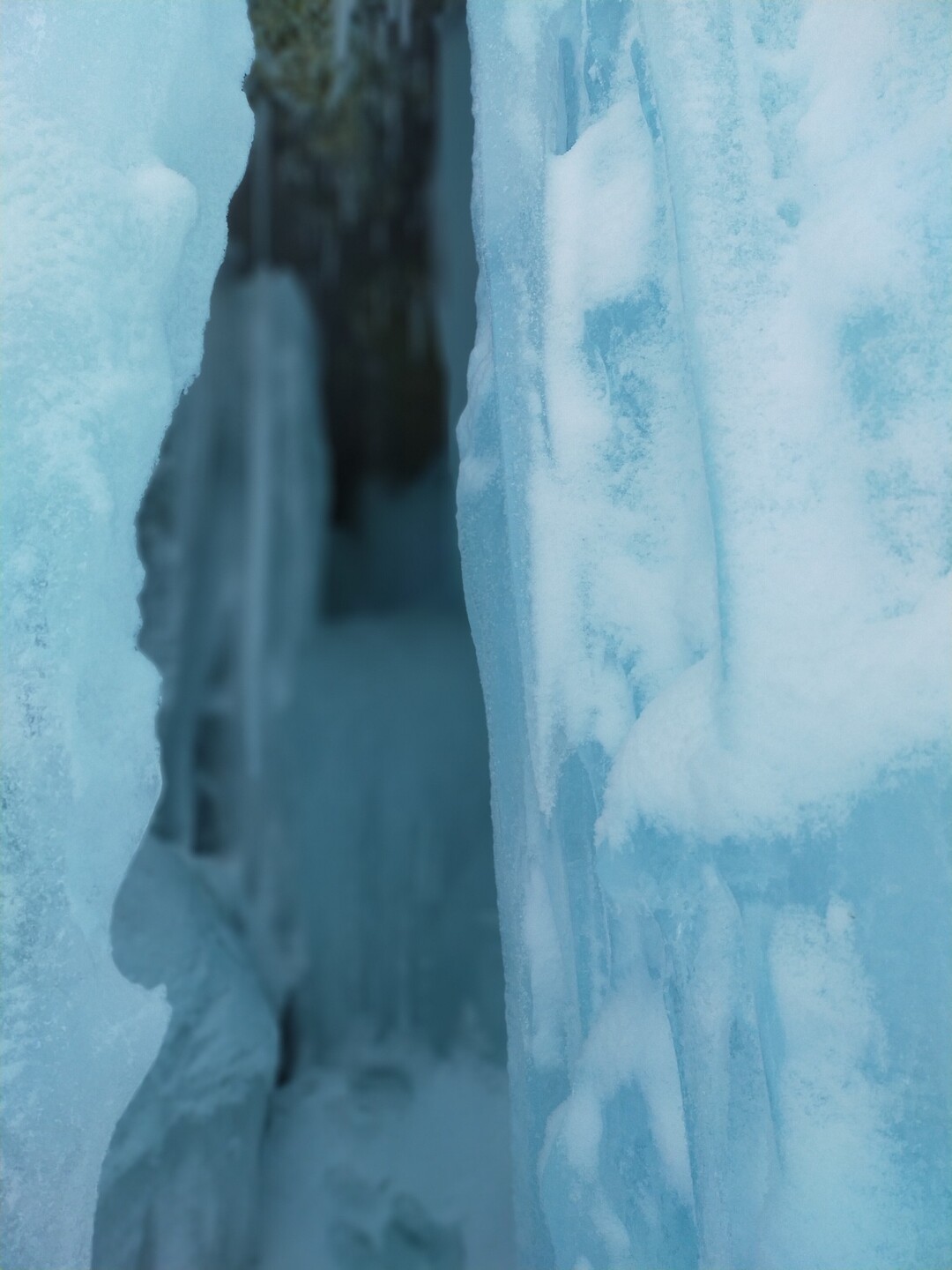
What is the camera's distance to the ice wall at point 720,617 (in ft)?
3.05

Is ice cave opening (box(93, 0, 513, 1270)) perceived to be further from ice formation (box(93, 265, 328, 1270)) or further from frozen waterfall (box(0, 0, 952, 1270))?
frozen waterfall (box(0, 0, 952, 1270))

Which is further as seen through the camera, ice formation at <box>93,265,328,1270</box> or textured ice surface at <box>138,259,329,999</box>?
textured ice surface at <box>138,259,329,999</box>

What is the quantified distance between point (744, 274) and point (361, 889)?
79.2 inches

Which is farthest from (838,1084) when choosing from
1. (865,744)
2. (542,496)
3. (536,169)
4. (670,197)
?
(536,169)

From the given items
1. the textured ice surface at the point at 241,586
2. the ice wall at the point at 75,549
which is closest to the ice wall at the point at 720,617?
the ice wall at the point at 75,549

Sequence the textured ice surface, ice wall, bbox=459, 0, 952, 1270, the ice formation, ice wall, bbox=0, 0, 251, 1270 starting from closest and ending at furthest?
ice wall, bbox=459, 0, 952, 1270 < ice wall, bbox=0, 0, 251, 1270 < the ice formation < the textured ice surface

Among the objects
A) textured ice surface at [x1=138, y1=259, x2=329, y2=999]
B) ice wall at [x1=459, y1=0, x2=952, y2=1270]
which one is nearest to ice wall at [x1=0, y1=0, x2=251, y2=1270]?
ice wall at [x1=459, y1=0, x2=952, y2=1270]

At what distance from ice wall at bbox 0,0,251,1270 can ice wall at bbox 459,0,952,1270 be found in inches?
16.1

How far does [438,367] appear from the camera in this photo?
367 centimetres

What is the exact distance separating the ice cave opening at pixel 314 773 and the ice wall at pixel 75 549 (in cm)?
66

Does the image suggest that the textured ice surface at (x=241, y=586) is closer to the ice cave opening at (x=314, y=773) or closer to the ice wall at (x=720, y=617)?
the ice cave opening at (x=314, y=773)

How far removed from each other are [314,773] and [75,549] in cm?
175

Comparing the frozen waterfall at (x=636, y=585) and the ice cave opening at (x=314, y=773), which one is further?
the ice cave opening at (x=314, y=773)

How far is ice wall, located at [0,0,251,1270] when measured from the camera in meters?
1.08
